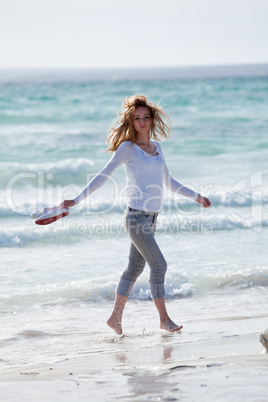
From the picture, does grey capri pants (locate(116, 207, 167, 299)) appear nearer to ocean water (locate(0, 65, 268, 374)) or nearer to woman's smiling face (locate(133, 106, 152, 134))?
ocean water (locate(0, 65, 268, 374))

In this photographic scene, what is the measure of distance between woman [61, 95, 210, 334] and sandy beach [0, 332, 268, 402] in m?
0.66

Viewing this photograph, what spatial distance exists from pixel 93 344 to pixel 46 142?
48.3 feet

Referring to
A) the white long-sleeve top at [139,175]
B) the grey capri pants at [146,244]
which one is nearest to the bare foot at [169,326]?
the grey capri pants at [146,244]

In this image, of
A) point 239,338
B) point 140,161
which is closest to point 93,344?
point 239,338

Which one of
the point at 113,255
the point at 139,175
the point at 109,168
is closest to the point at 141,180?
the point at 139,175

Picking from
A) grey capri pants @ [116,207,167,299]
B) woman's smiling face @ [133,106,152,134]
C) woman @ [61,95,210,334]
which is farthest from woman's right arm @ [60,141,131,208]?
grey capri pants @ [116,207,167,299]

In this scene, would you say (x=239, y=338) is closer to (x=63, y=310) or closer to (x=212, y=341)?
(x=212, y=341)

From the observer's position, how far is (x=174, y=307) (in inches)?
219

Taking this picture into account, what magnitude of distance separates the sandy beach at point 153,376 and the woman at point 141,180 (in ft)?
2.17

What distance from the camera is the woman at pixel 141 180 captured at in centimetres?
420

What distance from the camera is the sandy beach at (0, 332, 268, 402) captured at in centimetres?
288

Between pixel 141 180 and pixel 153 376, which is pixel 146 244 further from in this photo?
pixel 153 376

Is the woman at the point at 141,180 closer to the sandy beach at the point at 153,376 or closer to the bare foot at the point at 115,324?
the bare foot at the point at 115,324

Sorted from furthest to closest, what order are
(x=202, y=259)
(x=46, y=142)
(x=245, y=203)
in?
1. (x=46, y=142)
2. (x=245, y=203)
3. (x=202, y=259)
